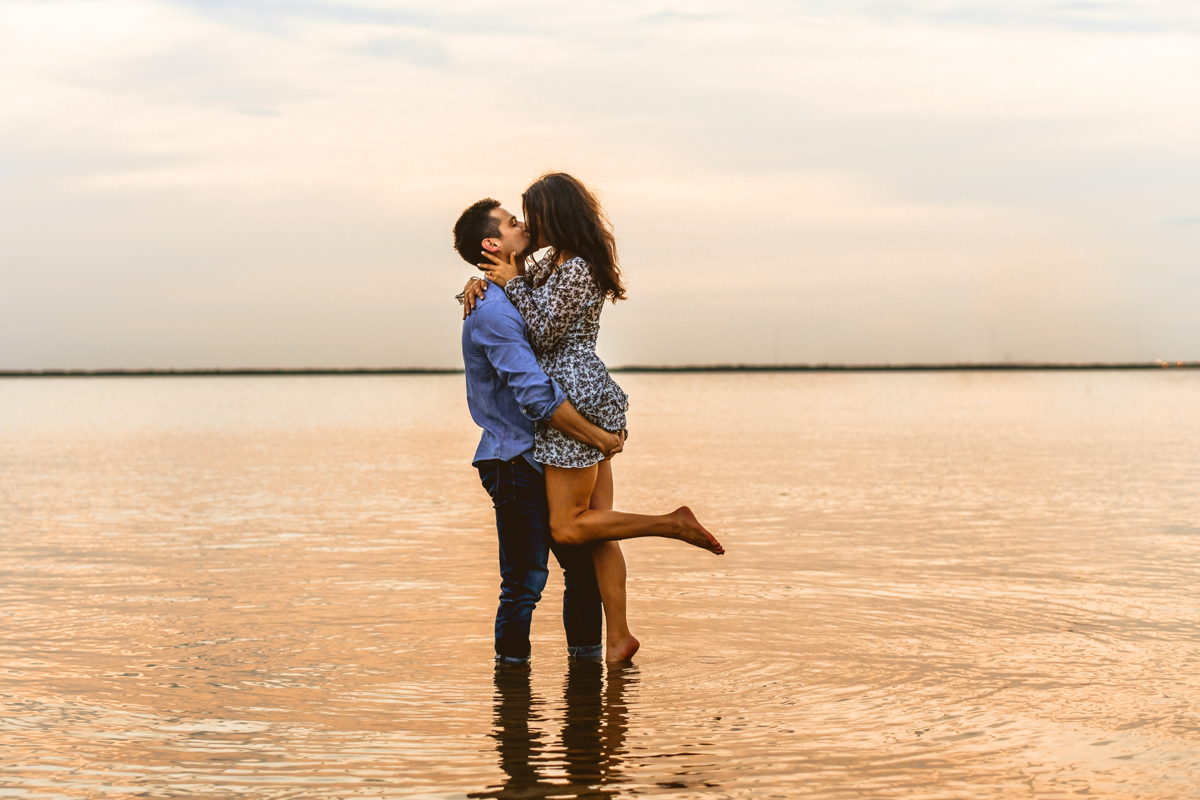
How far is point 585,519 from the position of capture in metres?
4.72

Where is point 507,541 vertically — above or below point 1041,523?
above

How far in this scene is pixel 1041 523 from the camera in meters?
10.2

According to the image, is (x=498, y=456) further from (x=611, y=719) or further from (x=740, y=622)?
(x=740, y=622)

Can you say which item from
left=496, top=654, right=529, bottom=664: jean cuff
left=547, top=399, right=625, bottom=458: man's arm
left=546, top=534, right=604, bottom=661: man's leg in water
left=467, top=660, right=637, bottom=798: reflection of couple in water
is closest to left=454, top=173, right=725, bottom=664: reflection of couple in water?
left=547, top=399, right=625, bottom=458: man's arm

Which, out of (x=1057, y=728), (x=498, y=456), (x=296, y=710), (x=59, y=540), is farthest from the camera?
(x=59, y=540)

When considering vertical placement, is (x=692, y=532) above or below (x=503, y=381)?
below

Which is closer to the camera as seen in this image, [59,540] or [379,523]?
[59,540]

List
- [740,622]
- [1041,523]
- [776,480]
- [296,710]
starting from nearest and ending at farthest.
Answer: [296,710] < [740,622] < [1041,523] < [776,480]

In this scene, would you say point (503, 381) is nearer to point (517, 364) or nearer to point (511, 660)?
point (517, 364)

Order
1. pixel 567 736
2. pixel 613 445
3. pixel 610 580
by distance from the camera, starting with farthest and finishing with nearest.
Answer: pixel 610 580, pixel 613 445, pixel 567 736

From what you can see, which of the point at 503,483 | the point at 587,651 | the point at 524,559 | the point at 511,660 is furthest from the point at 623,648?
the point at 503,483

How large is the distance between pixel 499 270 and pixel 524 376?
0.50 metres

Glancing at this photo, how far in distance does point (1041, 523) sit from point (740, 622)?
516cm

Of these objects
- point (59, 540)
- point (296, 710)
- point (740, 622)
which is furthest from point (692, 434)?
point (296, 710)
